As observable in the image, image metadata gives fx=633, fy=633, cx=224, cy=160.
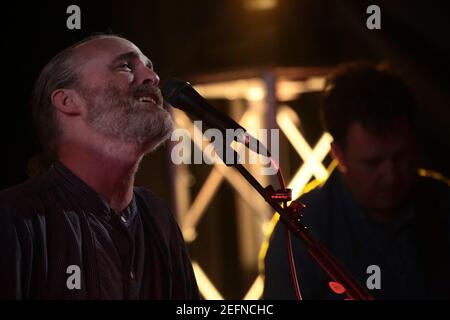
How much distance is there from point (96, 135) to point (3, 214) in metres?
0.33

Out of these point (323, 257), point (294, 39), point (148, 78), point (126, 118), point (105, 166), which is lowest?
point (323, 257)

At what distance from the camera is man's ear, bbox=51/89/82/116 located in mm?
1677

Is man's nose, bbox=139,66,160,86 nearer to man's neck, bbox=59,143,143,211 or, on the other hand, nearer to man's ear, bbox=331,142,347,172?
man's neck, bbox=59,143,143,211

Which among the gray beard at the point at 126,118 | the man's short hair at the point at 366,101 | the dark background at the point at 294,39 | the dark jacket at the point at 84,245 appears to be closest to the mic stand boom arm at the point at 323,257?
the gray beard at the point at 126,118

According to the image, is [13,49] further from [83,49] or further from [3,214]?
[3,214]

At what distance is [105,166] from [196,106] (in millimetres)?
415

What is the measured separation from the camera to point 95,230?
160 centimetres

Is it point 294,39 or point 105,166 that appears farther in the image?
point 294,39

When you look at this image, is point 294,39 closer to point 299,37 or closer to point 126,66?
point 299,37

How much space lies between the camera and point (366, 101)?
2111 millimetres

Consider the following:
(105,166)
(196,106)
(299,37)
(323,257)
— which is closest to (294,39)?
(299,37)

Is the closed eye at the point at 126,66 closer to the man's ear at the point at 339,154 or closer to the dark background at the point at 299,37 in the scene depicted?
the dark background at the point at 299,37

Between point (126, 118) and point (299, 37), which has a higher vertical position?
point (299, 37)

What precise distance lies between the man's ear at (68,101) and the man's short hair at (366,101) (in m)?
0.93
